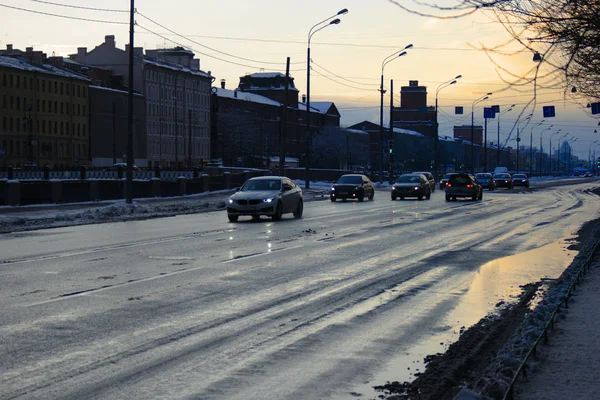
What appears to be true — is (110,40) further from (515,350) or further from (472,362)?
(515,350)

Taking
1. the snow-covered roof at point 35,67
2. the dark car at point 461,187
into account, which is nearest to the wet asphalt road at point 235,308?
the dark car at point 461,187

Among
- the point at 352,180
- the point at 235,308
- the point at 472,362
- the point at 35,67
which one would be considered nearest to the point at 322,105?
the point at 35,67

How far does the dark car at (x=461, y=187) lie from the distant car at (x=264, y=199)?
70.9 feet

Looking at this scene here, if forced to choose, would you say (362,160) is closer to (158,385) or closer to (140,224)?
(140,224)

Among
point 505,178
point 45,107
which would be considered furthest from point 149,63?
point 505,178

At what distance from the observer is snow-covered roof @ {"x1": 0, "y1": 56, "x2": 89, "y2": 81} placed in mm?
101675

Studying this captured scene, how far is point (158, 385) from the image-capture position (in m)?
7.41

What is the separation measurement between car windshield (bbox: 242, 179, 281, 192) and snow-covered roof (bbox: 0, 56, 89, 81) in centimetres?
7307

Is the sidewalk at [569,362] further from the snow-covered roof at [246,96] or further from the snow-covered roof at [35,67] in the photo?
the snow-covered roof at [246,96]

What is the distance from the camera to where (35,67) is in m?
107

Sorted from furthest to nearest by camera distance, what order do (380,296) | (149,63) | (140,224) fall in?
(149,63), (140,224), (380,296)

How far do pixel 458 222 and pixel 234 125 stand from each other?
113182 millimetres

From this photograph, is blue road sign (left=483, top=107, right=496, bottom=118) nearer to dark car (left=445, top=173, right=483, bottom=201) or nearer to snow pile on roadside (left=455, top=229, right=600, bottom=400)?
dark car (left=445, top=173, right=483, bottom=201)

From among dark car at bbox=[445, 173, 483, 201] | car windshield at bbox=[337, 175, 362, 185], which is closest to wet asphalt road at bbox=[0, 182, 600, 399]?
dark car at bbox=[445, 173, 483, 201]
